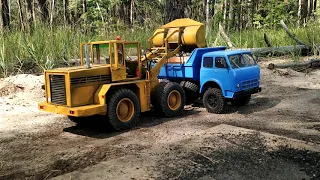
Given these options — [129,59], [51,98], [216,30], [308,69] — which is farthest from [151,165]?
[216,30]

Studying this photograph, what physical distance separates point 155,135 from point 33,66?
19.6ft

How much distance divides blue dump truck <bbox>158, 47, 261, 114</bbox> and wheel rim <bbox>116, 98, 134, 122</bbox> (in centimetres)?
200

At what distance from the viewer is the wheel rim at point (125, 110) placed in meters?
6.43

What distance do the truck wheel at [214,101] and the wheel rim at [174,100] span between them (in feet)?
2.09

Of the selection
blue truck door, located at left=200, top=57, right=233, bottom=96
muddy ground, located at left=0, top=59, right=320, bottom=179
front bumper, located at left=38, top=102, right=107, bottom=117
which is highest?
blue truck door, located at left=200, top=57, right=233, bottom=96

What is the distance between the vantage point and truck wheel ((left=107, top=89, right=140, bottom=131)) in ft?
20.4

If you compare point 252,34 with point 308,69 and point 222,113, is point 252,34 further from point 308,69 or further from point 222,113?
point 222,113

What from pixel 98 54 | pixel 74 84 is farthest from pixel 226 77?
pixel 74 84

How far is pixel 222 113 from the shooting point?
7.63 metres

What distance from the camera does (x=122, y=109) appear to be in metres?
6.48

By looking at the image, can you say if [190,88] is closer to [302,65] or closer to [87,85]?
[87,85]

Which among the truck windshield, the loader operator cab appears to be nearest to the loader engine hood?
the loader operator cab

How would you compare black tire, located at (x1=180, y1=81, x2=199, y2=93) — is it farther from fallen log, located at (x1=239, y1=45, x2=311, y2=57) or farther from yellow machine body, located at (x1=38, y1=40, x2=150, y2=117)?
fallen log, located at (x1=239, y1=45, x2=311, y2=57)

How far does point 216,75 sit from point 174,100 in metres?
1.10
